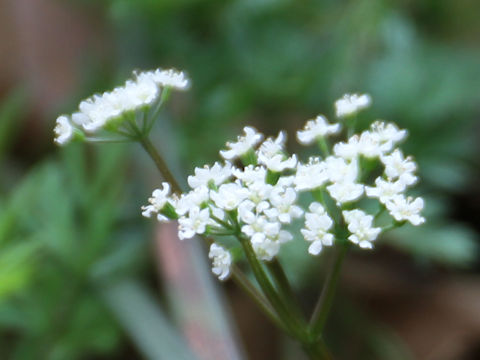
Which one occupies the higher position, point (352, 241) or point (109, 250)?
point (109, 250)

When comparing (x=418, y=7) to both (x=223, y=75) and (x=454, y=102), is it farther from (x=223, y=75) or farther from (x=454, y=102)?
(x=223, y=75)

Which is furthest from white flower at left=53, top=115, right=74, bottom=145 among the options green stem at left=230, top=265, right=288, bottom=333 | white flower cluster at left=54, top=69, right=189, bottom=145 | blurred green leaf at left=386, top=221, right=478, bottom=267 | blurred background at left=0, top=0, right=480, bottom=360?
blurred green leaf at left=386, top=221, right=478, bottom=267

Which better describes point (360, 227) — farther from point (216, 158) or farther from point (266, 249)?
point (216, 158)

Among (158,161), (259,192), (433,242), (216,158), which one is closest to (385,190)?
(259,192)

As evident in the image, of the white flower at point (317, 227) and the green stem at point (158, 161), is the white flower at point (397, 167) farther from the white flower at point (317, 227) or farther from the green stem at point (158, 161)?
the green stem at point (158, 161)

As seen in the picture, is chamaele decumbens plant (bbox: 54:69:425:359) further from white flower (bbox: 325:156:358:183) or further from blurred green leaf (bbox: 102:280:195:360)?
blurred green leaf (bbox: 102:280:195:360)

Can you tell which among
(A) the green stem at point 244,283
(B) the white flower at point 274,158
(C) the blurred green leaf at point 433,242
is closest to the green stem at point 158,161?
(A) the green stem at point 244,283

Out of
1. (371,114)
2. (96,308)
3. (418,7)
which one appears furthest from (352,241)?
(418,7)
